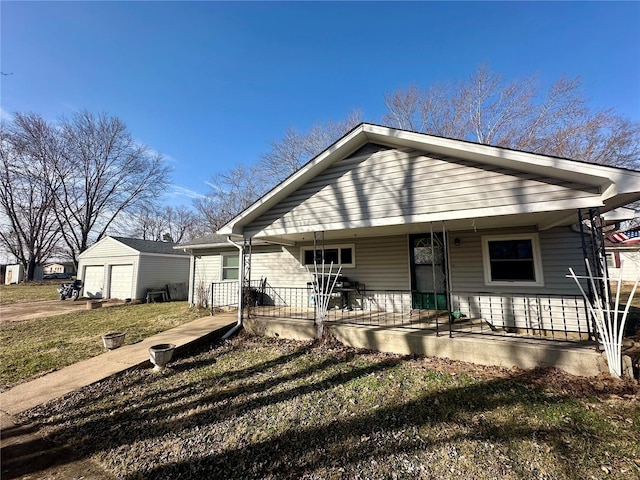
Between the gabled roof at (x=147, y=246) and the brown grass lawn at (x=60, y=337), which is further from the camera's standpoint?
the gabled roof at (x=147, y=246)

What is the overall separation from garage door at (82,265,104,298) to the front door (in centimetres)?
1922

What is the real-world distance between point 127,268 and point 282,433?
57.3 ft

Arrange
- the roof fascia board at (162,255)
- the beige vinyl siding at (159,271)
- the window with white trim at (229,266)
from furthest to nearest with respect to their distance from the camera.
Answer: the roof fascia board at (162,255) < the beige vinyl siding at (159,271) < the window with white trim at (229,266)

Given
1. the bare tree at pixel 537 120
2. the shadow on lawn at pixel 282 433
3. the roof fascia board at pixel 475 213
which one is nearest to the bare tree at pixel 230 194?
the bare tree at pixel 537 120

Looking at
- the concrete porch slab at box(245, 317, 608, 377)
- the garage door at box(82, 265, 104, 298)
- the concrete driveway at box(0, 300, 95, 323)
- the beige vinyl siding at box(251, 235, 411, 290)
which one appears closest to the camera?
the concrete porch slab at box(245, 317, 608, 377)

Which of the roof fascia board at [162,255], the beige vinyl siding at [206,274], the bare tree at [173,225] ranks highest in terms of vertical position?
the bare tree at [173,225]

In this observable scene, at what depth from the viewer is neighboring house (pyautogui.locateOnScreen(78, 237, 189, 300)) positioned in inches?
645

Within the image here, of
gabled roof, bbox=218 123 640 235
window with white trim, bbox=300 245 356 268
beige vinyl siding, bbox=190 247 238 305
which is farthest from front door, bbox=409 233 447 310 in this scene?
beige vinyl siding, bbox=190 247 238 305

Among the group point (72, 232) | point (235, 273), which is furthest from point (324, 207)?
point (72, 232)

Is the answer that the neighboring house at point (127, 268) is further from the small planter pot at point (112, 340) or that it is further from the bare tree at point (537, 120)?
the bare tree at point (537, 120)

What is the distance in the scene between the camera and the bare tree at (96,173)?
26672 mm

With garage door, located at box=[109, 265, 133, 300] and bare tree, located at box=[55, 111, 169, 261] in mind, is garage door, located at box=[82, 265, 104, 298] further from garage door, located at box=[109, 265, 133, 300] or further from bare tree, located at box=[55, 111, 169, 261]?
bare tree, located at box=[55, 111, 169, 261]

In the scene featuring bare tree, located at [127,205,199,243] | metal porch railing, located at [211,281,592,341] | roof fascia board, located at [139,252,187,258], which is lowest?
metal porch railing, located at [211,281,592,341]

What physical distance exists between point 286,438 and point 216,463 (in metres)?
0.79
